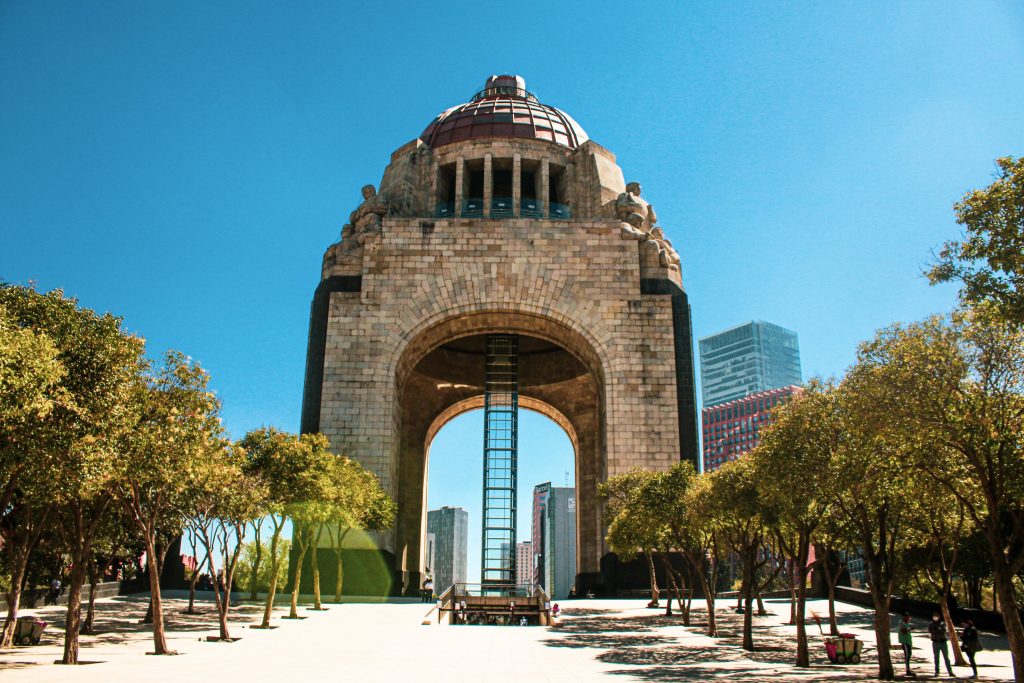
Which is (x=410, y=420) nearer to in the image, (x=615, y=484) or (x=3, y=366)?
(x=615, y=484)

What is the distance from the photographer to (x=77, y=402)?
13406 millimetres

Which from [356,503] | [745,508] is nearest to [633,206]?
[356,503]

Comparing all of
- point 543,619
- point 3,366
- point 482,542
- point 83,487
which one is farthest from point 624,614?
point 3,366

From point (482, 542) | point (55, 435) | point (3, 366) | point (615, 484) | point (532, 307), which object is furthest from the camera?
point (482, 542)

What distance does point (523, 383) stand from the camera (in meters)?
49.0

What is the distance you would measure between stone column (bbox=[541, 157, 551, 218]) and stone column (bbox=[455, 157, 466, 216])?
4.42m

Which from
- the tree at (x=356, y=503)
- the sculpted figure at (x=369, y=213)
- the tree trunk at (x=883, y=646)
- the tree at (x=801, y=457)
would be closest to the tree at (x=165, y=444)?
the tree at (x=356, y=503)

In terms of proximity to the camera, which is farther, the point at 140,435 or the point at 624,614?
the point at 624,614

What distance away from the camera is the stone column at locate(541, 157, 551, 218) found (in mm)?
41481

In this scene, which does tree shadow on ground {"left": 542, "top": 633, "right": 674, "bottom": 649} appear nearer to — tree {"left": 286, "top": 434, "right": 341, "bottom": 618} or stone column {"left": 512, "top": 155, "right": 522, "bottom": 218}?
tree {"left": 286, "top": 434, "right": 341, "bottom": 618}

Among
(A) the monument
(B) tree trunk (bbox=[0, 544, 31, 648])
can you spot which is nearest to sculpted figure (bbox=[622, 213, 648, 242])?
(A) the monument

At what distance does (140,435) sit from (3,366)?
4008mm

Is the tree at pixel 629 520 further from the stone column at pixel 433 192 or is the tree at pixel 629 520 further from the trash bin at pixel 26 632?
the stone column at pixel 433 192

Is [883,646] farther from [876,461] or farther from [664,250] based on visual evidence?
[664,250]
